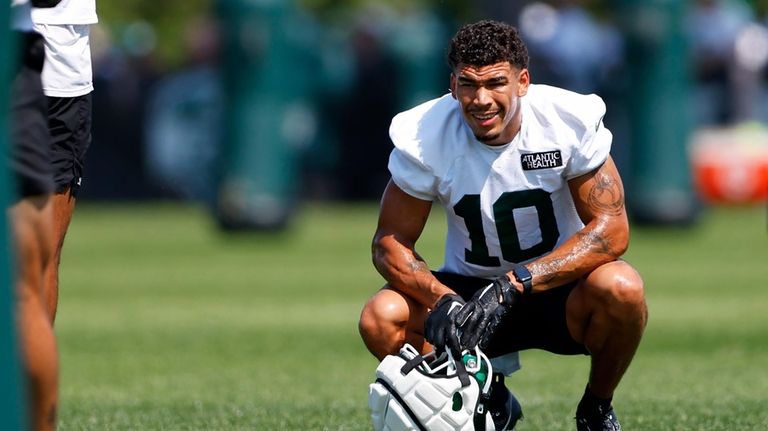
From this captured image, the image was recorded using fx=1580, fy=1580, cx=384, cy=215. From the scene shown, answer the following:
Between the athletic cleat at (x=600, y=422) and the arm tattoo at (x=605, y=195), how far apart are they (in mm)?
755

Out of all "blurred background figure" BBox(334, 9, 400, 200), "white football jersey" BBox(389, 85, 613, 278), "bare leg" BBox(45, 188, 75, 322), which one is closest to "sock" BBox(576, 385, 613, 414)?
Answer: "white football jersey" BBox(389, 85, 613, 278)

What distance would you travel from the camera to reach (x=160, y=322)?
1087cm

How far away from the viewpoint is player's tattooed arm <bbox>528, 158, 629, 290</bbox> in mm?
5723

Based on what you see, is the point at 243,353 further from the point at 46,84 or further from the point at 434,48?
the point at 434,48

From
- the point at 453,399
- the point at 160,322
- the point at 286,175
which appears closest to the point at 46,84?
the point at 453,399

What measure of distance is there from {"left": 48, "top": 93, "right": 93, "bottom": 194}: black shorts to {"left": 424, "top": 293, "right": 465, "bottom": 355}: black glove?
4.71 ft

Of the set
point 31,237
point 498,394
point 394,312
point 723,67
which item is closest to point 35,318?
point 31,237

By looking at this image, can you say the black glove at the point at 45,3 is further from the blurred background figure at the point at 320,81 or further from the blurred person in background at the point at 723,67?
the blurred person in background at the point at 723,67

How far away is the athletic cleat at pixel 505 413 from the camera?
237 inches

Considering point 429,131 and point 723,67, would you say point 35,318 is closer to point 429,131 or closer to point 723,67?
point 429,131

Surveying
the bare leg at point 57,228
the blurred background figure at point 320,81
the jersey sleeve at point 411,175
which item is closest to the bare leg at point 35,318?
the bare leg at point 57,228

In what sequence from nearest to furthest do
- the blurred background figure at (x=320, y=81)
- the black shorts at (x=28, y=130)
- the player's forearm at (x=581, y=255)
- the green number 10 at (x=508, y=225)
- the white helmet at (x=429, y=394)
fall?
the black shorts at (x=28, y=130) < the white helmet at (x=429, y=394) < the player's forearm at (x=581, y=255) < the green number 10 at (x=508, y=225) < the blurred background figure at (x=320, y=81)

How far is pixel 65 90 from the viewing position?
575cm

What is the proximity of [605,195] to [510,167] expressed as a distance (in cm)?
37
